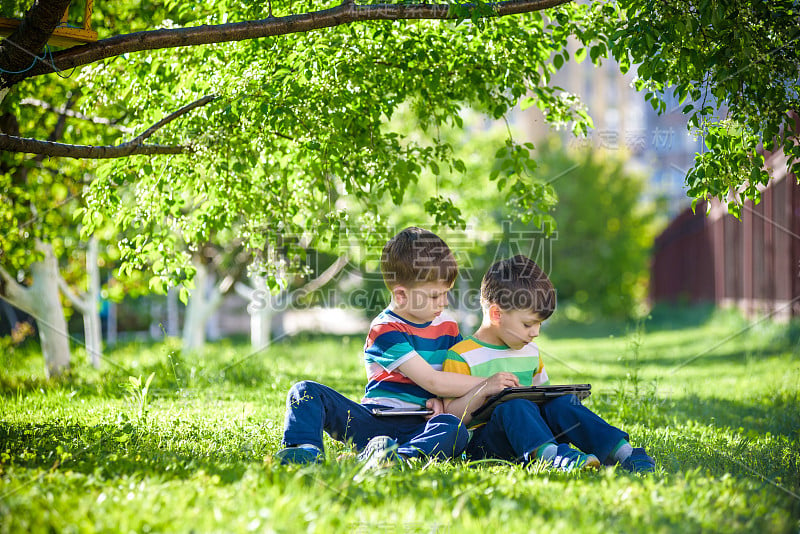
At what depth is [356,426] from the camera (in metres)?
3.44

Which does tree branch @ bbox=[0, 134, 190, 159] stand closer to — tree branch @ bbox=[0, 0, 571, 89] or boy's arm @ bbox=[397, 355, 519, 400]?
tree branch @ bbox=[0, 0, 571, 89]

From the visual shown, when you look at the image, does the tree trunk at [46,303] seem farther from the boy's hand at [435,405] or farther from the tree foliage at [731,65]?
the tree foliage at [731,65]

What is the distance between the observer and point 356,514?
90.7 inches

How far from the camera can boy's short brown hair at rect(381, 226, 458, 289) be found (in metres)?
3.52

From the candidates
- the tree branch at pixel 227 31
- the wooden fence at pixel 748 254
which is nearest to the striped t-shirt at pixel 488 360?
the tree branch at pixel 227 31

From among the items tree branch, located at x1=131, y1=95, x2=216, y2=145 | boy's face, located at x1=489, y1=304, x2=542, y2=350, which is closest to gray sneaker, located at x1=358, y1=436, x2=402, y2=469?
boy's face, located at x1=489, y1=304, x2=542, y2=350

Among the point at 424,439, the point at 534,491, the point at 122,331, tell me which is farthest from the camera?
the point at 122,331

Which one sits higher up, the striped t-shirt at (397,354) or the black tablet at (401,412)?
the striped t-shirt at (397,354)

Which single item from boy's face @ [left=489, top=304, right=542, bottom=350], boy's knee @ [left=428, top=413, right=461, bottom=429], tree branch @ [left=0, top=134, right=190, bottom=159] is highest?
tree branch @ [left=0, top=134, right=190, bottom=159]

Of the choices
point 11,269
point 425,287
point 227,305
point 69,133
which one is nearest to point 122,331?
point 227,305

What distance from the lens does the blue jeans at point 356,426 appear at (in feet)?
10.6

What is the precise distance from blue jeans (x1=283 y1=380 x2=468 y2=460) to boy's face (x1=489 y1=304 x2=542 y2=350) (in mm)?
503

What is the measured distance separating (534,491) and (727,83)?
2465mm

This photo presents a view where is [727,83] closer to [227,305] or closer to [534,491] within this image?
[534,491]
